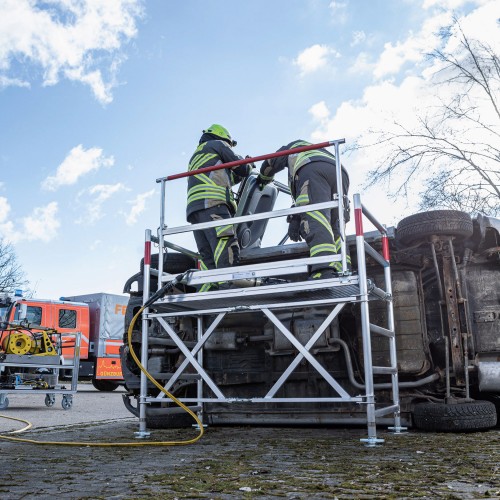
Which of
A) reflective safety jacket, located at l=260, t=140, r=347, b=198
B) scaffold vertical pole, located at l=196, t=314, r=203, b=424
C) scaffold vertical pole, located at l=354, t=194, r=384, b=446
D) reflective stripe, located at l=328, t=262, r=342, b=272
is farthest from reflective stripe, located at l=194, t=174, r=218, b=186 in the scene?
scaffold vertical pole, located at l=354, t=194, r=384, b=446

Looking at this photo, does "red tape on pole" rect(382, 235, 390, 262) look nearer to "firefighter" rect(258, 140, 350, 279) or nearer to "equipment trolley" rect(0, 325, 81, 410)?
"firefighter" rect(258, 140, 350, 279)

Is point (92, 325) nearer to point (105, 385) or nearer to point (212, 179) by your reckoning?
point (105, 385)

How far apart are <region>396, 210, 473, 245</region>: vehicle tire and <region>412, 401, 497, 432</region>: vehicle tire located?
1315 millimetres

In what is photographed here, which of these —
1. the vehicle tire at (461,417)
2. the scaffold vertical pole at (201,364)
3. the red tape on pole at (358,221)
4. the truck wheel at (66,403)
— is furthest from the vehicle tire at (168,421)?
the truck wheel at (66,403)

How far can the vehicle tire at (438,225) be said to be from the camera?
4461 mm

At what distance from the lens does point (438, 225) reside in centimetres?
447

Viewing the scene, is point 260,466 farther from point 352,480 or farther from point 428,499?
point 428,499

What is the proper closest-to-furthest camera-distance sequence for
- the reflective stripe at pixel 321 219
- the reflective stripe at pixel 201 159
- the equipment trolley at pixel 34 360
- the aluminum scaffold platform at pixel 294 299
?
the aluminum scaffold platform at pixel 294 299, the reflective stripe at pixel 321 219, the reflective stripe at pixel 201 159, the equipment trolley at pixel 34 360

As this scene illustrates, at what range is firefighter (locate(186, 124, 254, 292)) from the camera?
4785mm

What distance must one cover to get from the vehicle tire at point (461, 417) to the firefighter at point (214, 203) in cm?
199

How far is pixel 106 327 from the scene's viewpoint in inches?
673

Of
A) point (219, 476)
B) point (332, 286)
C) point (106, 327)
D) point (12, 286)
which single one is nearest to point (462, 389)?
point (332, 286)

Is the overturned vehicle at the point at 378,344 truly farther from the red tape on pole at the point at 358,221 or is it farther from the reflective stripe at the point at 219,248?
the red tape on pole at the point at 358,221

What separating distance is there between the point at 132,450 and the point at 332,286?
1.70 meters
